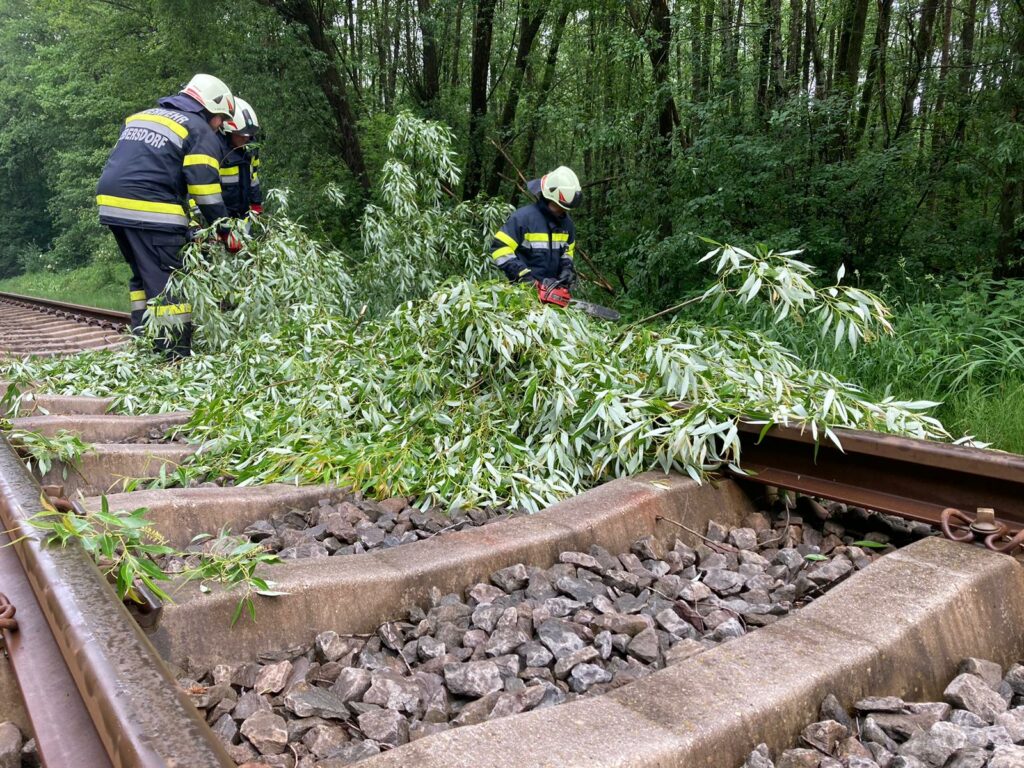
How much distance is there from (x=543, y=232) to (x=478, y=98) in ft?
22.3

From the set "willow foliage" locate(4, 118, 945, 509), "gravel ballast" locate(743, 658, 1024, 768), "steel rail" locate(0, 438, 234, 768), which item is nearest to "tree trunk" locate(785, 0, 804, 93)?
"willow foliage" locate(4, 118, 945, 509)

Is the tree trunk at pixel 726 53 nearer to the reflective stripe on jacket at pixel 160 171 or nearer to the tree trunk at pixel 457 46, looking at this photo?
the tree trunk at pixel 457 46

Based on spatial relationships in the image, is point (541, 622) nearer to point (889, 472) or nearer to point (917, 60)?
point (889, 472)

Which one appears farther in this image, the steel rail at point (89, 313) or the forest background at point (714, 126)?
the steel rail at point (89, 313)

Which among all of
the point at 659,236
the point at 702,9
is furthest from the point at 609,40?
the point at 659,236

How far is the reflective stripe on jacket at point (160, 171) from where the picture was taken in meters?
5.95

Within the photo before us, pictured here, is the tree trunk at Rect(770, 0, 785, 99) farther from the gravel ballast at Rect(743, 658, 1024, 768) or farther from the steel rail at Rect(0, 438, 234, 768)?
the steel rail at Rect(0, 438, 234, 768)

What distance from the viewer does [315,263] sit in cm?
598

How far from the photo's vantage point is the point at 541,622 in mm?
1990

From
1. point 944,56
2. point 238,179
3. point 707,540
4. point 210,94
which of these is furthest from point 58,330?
point 944,56

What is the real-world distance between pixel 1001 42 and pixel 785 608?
667cm

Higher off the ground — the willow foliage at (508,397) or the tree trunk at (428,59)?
the tree trunk at (428,59)

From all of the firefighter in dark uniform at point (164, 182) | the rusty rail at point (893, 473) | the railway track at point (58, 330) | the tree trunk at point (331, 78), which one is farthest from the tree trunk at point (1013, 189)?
the tree trunk at point (331, 78)

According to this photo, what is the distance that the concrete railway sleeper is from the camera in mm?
1394
